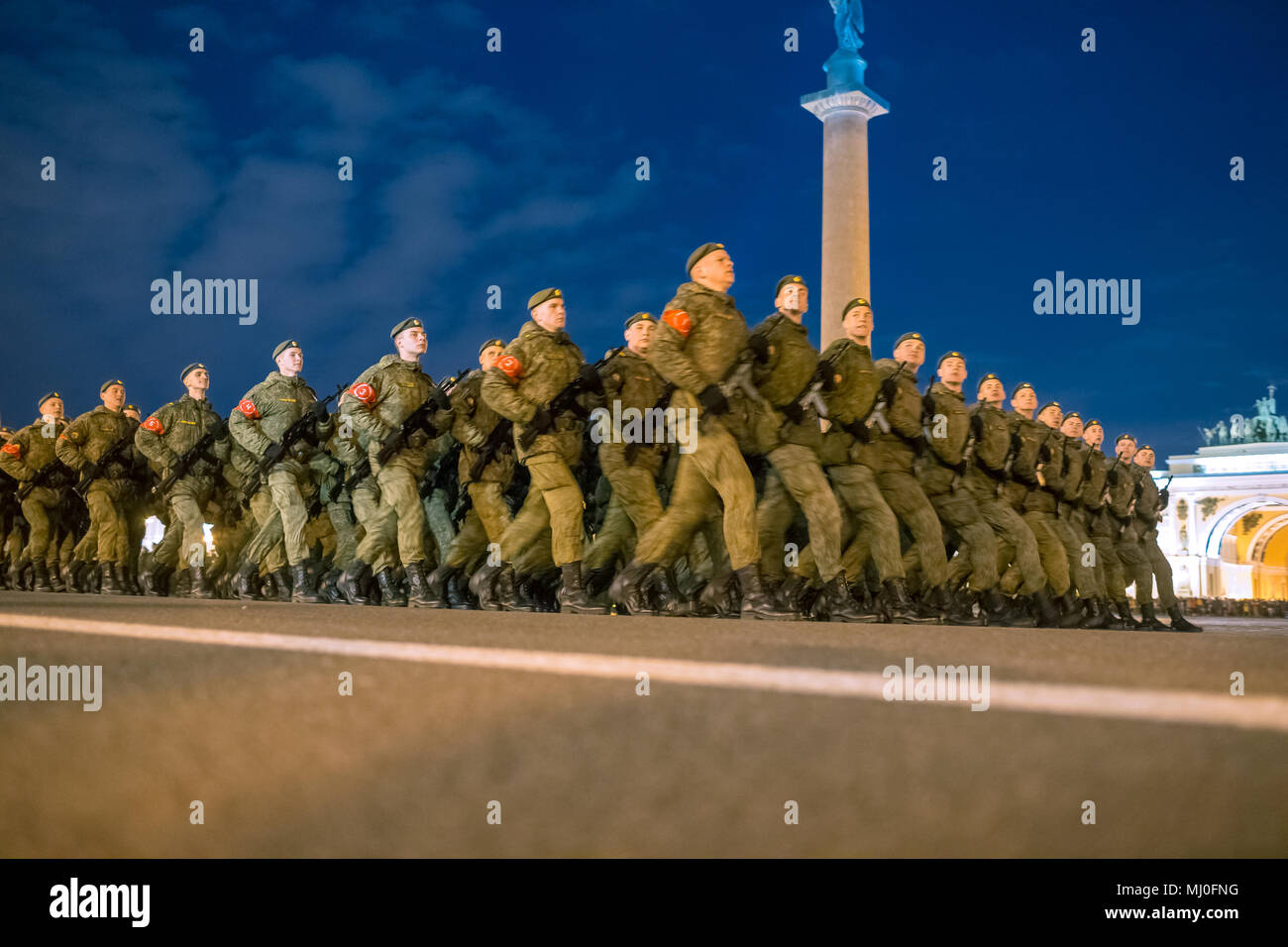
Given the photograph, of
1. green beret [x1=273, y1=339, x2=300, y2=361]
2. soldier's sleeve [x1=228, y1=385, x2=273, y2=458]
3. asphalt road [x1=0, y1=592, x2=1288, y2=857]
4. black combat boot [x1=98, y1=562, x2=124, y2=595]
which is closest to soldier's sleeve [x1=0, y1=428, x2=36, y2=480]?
black combat boot [x1=98, y1=562, x2=124, y2=595]

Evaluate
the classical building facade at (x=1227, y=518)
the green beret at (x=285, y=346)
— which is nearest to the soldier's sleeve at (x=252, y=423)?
the green beret at (x=285, y=346)

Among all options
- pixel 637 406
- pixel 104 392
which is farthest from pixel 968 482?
pixel 104 392

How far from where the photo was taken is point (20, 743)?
2518 millimetres

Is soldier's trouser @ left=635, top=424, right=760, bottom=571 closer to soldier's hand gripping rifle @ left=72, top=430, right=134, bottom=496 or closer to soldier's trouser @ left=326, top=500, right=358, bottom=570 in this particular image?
soldier's trouser @ left=326, top=500, right=358, bottom=570

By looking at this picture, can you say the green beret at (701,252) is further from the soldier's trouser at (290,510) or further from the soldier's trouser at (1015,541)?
the soldier's trouser at (290,510)

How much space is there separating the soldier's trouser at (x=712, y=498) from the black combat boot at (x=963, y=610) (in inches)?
108

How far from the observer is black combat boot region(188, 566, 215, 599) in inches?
473

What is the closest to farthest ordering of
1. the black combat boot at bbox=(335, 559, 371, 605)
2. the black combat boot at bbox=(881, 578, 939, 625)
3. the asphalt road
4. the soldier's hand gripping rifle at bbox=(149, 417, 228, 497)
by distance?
the asphalt road
the black combat boot at bbox=(881, 578, 939, 625)
the black combat boot at bbox=(335, 559, 371, 605)
the soldier's hand gripping rifle at bbox=(149, 417, 228, 497)

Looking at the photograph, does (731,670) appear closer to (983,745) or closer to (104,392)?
(983,745)

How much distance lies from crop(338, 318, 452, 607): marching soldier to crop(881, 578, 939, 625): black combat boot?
3497 mm

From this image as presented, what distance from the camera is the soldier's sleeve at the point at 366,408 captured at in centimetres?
956

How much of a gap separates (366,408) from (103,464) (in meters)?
4.82

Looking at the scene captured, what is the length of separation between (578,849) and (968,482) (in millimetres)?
8457

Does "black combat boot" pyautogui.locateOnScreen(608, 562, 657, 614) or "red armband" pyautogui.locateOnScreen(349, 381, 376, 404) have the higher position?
"red armband" pyautogui.locateOnScreen(349, 381, 376, 404)
